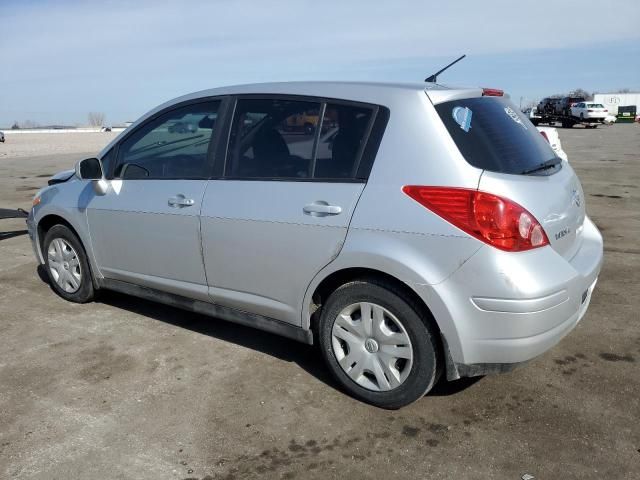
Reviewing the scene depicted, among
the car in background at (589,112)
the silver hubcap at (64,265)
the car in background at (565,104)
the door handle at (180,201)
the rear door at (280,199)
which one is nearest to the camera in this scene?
the rear door at (280,199)

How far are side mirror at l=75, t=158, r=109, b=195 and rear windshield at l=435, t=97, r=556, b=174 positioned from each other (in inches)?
103

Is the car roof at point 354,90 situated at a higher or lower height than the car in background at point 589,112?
higher

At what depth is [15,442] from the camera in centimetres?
304

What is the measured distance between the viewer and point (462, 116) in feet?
10.4

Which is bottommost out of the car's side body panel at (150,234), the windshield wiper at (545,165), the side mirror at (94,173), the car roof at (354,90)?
the car's side body panel at (150,234)

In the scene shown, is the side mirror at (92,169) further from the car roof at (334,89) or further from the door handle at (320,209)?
the door handle at (320,209)

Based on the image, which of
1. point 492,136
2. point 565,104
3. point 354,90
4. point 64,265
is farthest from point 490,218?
point 565,104

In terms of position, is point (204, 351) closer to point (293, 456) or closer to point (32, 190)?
point (293, 456)

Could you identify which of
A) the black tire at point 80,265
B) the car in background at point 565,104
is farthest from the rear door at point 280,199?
the car in background at point 565,104

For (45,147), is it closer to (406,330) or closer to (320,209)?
(320,209)

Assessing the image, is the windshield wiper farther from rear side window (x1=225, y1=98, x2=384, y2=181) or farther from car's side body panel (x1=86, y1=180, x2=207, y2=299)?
car's side body panel (x1=86, y1=180, x2=207, y2=299)

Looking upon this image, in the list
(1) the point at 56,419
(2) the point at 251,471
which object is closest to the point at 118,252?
(1) the point at 56,419

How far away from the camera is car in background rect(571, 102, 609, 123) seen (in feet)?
137

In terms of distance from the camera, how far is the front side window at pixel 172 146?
3949 millimetres
